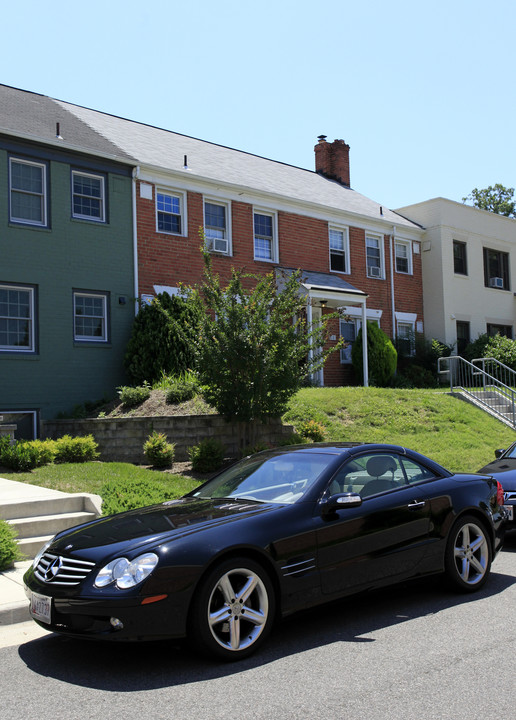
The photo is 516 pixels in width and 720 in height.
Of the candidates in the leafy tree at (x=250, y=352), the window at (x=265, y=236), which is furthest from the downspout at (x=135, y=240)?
the leafy tree at (x=250, y=352)

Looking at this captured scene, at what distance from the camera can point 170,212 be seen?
19.3 meters

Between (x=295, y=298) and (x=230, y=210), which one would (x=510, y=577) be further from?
(x=230, y=210)

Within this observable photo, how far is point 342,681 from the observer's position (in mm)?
4125

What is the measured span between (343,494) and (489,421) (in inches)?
497

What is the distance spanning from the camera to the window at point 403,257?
26.2 metres

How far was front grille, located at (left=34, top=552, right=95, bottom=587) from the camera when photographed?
181 inches

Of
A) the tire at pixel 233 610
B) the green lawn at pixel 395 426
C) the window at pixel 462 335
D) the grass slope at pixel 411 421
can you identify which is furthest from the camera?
the window at pixel 462 335

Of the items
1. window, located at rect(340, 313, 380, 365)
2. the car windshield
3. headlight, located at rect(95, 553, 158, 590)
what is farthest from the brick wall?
headlight, located at rect(95, 553, 158, 590)

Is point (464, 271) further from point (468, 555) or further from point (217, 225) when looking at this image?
point (468, 555)

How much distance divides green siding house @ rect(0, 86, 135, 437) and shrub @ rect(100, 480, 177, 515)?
23.9 ft

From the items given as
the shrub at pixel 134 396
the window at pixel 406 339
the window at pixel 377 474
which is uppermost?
the window at pixel 406 339

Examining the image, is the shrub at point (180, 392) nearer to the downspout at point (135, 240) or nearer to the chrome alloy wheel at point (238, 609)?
the downspout at point (135, 240)

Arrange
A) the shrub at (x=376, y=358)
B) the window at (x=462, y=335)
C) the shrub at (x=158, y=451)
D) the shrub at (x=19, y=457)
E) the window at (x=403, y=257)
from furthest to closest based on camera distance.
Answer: the window at (x=462, y=335), the window at (x=403, y=257), the shrub at (x=376, y=358), the shrub at (x=158, y=451), the shrub at (x=19, y=457)

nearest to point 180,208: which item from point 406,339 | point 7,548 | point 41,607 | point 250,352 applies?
point 250,352
